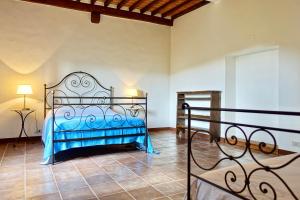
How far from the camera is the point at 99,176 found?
10.1 ft

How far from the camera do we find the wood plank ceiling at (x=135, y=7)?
588 centimetres

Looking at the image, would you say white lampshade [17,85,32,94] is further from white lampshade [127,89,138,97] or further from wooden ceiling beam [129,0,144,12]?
wooden ceiling beam [129,0,144,12]

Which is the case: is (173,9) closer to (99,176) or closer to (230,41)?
(230,41)

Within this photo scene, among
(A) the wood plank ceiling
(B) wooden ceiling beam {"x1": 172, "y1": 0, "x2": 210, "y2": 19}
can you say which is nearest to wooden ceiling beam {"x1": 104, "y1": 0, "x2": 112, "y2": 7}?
(A) the wood plank ceiling

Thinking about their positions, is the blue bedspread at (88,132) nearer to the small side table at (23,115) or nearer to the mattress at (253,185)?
the small side table at (23,115)

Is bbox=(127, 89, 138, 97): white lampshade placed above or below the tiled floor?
above

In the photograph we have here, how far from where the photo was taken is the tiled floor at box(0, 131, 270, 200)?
8.33 ft

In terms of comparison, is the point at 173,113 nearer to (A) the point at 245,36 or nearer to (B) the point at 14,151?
(A) the point at 245,36

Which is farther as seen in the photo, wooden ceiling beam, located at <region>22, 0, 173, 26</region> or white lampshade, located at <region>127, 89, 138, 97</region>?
white lampshade, located at <region>127, 89, 138, 97</region>

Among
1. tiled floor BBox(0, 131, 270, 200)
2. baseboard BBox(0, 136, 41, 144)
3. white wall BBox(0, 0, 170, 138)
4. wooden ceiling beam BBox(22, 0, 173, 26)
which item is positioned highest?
wooden ceiling beam BBox(22, 0, 173, 26)

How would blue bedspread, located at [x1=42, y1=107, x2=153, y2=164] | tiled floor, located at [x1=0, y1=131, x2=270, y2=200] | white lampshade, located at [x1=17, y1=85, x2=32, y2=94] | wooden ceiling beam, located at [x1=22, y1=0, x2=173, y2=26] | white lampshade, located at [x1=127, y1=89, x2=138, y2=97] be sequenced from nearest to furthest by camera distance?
tiled floor, located at [x1=0, y1=131, x2=270, y2=200] → blue bedspread, located at [x1=42, y1=107, x2=153, y2=164] → white lampshade, located at [x1=17, y1=85, x2=32, y2=94] → wooden ceiling beam, located at [x1=22, y1=0, x2=173, y2=26] → white lampshade, located at [x1=127, y1=89, x2=138, y2=97]

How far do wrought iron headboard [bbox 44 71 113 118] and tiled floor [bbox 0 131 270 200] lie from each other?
1.63 metres

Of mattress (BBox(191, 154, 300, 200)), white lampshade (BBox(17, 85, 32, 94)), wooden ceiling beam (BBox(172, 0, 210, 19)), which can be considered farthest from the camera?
wooden ceiling beam (BBox(172, 0, 210, 19))

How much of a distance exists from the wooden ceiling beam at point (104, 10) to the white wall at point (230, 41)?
61 cm
